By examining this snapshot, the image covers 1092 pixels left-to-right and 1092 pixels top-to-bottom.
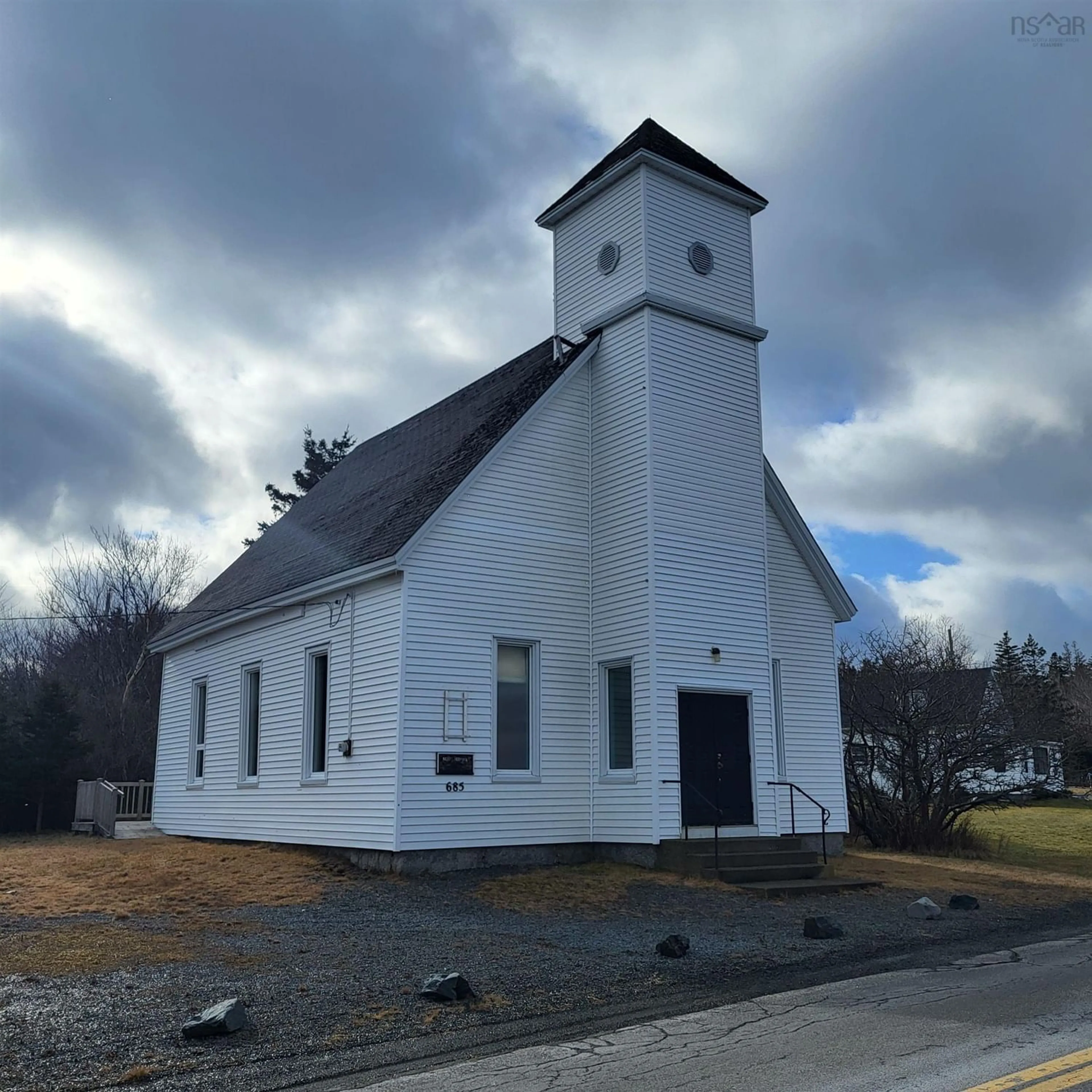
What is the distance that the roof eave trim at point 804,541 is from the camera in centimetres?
1975

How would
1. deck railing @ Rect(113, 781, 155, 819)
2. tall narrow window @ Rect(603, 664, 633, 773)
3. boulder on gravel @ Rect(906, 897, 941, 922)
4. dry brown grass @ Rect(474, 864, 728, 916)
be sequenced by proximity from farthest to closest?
deck railing @ Rect(113, 781, 155, 819) < tall narrow window @ Rect(603, 664, 633, 773) < dry brown grass @ Rect(474, 864, 728, 916) < boulder on gravel @ Rect(906, 897, 941, 922)

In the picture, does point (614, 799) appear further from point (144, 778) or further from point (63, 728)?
point (144, 778)

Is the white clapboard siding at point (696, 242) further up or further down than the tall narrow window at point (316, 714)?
further up

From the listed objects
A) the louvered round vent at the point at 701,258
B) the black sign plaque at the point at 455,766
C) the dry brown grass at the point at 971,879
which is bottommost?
the dry brown grass at the point at 971,879

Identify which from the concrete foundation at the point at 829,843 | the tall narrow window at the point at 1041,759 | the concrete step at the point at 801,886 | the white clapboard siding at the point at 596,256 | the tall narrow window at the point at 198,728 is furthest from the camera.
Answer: the tall narrow window at the point at 1041,759

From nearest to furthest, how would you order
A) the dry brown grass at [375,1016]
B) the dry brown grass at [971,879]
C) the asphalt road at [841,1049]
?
the asphalt road at [841,1049], the dry brown grass at [375,1016], the dry brown grass at [971,879]

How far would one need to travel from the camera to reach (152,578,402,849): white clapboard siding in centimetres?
1558

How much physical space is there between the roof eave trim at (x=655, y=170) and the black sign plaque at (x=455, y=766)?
10.1 metres

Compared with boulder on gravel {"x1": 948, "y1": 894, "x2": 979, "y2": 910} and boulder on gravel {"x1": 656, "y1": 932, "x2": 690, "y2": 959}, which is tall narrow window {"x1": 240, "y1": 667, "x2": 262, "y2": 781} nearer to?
Result: boulder on gravel {"x1": 656, "y1": 932, "x2": 690, "y2": 959}

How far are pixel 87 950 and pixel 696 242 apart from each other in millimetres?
14205

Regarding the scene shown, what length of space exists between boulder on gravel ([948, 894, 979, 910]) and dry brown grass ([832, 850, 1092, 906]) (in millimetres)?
306

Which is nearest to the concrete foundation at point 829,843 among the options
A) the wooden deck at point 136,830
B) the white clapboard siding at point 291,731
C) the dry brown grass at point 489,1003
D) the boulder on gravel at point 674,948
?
the white clapboard siding at point 291,731

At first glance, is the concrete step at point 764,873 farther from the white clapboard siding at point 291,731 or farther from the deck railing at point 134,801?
the deck railing at point 134,801

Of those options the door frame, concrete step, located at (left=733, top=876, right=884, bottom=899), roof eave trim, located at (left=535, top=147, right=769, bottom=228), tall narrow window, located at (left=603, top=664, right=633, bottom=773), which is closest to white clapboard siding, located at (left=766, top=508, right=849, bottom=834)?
the door frame
